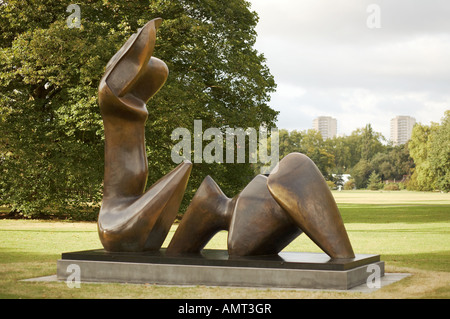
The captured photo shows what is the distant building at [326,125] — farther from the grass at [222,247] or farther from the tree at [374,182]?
the grass at [222,247]

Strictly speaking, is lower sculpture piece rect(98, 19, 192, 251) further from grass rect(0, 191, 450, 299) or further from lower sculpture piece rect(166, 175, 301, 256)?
grass rect(0, 191, 450, 299)

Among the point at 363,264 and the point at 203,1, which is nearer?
the point at 363,264

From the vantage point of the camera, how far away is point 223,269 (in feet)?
26.2

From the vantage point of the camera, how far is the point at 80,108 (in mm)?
20953

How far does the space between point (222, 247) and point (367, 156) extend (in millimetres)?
99025

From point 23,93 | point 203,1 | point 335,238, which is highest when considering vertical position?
point 203,1

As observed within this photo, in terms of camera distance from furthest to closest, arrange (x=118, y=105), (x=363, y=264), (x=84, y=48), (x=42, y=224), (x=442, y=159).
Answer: (x=442, y=159)
(x=42, y=224)
(x=84, y=48)
(x=118, y=105)
(x=363, y=264)

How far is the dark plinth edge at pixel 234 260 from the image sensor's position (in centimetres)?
780

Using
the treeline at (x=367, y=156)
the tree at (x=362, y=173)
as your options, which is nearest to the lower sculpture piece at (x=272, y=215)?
the treeline at (x=367, y=156)

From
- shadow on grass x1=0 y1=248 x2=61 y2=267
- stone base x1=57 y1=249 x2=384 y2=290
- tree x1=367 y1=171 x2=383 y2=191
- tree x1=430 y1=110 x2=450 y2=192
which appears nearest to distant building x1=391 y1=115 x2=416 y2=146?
tree x1=367 y1=171 x2=383 y2=191

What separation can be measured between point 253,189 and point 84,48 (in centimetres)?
1289

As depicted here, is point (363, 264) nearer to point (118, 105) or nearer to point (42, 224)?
point (118, 105)

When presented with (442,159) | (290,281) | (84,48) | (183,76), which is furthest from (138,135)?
(442,159)

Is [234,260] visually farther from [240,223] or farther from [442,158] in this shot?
[442,158]
